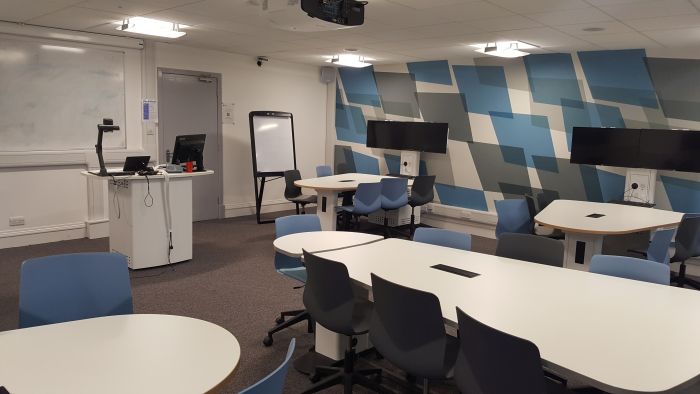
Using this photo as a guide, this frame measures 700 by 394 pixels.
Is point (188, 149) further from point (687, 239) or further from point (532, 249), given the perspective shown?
point (687, 239)

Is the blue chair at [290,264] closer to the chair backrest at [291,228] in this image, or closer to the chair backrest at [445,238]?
the chair backrest at [291,228]

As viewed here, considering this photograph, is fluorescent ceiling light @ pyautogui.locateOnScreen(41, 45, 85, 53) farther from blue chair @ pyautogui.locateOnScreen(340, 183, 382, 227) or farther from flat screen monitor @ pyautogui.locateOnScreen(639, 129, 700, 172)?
flat screen monitor @ pyautogui.locateOnScreen(639, 129, 700, 172)

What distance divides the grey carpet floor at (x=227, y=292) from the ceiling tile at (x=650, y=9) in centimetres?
330

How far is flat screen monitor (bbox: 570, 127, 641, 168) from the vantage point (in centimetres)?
591

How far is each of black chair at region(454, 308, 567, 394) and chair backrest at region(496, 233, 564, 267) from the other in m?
1.44

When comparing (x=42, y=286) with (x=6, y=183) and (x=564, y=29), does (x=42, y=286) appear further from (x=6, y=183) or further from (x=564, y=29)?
(x=564, y=29)

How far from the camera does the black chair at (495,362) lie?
5.71 ft

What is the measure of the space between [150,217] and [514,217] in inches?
154

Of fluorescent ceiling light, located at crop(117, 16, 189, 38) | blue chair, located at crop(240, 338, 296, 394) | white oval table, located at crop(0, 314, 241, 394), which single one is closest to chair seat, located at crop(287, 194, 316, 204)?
fluorescent ceiling light, located at crop(117, 16, 189, 38)

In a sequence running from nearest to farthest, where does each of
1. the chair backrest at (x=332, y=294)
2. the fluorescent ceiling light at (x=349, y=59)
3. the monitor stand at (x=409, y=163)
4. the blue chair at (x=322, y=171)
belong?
the chair backrest at (x=332, y=294) → the fluorescent ceiling light at (x=349, y=59) → the blue chair at (x=322, y=171) → the monitor stand at (x=409, y=163)

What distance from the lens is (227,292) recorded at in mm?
4711

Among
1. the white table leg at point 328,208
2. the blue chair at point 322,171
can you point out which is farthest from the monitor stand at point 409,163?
the white table leg at point 328,208

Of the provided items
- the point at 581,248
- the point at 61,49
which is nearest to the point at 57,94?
the point at 61,49

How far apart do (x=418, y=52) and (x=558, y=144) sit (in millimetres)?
2358
